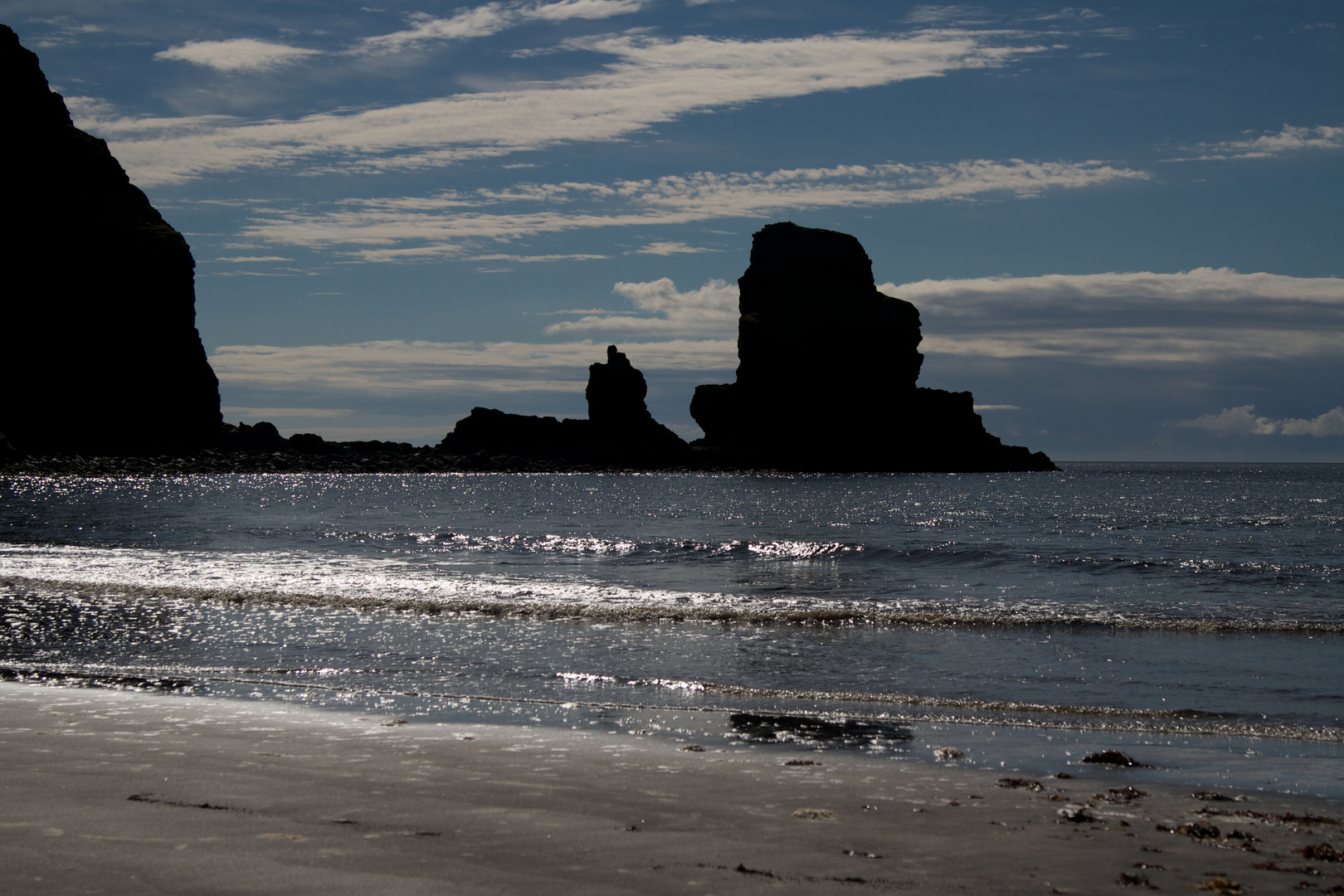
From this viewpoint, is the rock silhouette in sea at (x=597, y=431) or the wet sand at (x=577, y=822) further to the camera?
the rock silhouette in sea at (x=597, y=431)

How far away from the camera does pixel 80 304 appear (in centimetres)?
12719

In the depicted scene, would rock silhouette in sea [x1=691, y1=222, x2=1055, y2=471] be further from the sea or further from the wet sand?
the wet sand

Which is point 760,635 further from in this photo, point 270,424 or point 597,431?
point 270,424

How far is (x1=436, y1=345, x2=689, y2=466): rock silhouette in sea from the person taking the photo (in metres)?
161

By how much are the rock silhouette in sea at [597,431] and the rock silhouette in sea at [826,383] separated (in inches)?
341

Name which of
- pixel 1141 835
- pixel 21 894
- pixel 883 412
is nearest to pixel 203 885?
→ pixel 21 894

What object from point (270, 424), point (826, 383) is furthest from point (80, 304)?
point (826, 383)

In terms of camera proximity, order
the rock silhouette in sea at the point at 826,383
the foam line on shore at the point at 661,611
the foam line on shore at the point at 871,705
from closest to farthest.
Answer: the foam line on shore at the point at 871,705
the foam line on shore at the point at 661,611
the rock silhouette in sea at the point at 826,383

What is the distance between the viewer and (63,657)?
45.9ft

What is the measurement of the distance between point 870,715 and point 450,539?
31.6m

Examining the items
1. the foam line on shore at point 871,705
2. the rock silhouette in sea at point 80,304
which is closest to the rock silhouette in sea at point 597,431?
the rock silhouette in sea at point 80,304

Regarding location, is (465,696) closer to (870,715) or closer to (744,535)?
(870,715)

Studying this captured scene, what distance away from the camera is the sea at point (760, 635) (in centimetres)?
1046

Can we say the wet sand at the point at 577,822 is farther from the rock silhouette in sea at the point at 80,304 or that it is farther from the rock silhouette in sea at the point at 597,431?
the rock silhouette in sea at the point at 597,431
